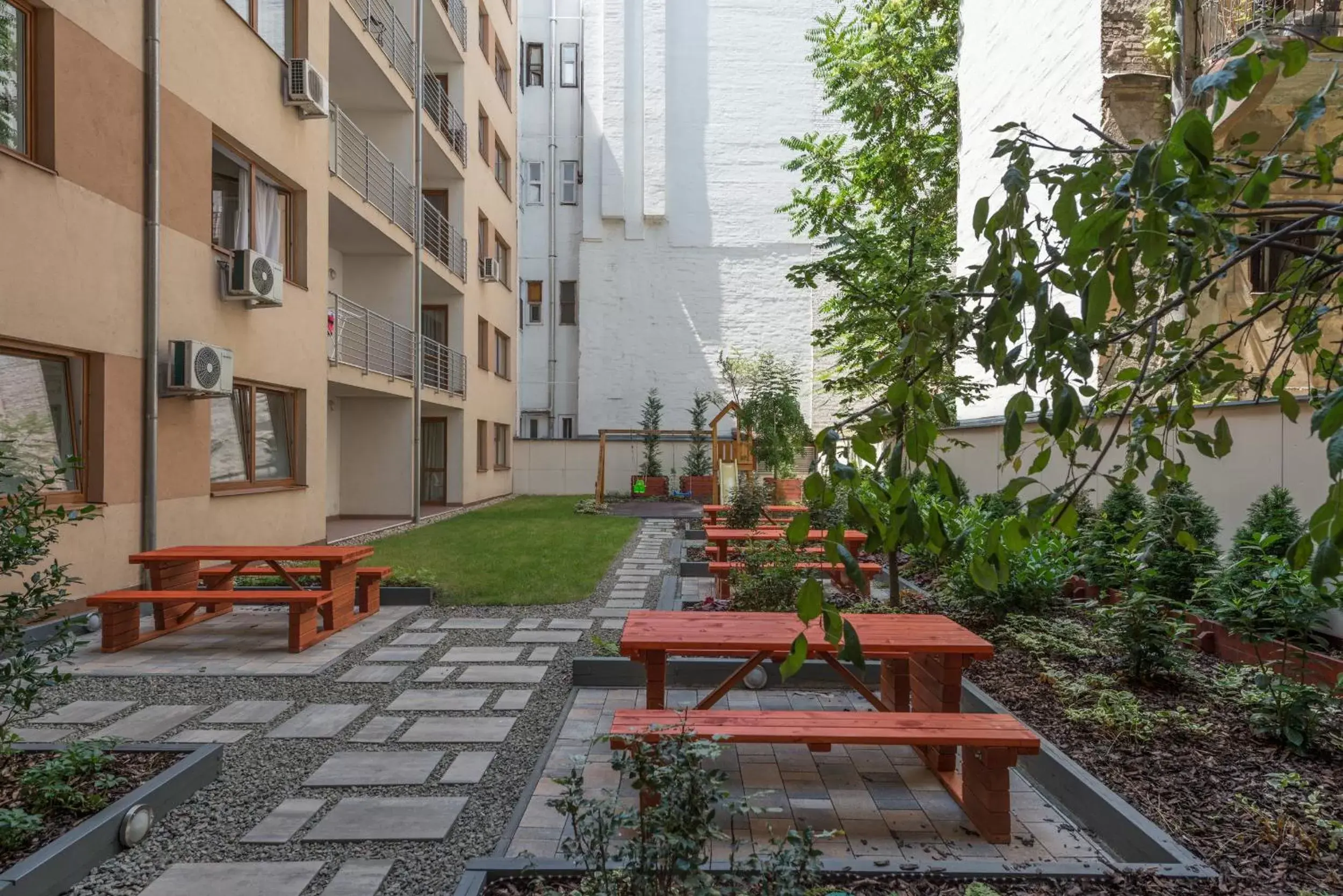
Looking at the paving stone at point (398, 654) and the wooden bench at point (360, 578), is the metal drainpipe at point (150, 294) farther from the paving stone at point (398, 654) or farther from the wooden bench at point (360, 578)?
the paving stone at point (398, 654)

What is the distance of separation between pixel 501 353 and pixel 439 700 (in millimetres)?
19150

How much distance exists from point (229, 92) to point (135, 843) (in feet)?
27.8

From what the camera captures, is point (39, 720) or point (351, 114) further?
point (351, 114)

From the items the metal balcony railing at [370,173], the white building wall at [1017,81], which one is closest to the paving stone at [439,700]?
the white building wall at [1017,81]

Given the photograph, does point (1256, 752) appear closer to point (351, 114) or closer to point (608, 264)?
point (351, 114)

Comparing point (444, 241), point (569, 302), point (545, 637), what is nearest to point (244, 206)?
point (545, 637)

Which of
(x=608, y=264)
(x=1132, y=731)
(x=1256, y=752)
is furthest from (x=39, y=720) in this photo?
(x=608, y=264)

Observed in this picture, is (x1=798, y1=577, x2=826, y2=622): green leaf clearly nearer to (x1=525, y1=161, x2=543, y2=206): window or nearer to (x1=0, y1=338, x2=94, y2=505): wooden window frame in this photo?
(x1=0, y1=338, x2=94, y2=505): wooden window frame

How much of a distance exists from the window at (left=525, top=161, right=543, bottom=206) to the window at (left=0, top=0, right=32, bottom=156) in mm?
21163

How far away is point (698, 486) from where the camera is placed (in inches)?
928

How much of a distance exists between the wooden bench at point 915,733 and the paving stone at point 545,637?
3318 mm

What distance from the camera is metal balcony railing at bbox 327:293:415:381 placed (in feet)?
40.8

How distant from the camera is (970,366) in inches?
533

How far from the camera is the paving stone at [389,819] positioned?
333 centimetres
